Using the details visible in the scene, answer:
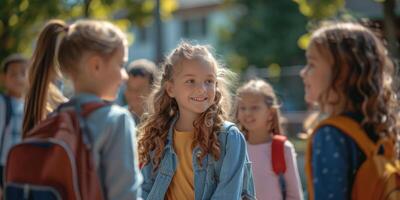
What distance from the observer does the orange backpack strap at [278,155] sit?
4.75 meters

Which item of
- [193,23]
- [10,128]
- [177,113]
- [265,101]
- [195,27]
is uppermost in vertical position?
[177,113]

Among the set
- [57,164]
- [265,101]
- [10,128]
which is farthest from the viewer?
[10,128]

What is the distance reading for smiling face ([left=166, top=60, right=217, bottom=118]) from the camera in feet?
12.5

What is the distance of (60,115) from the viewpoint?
2842mm

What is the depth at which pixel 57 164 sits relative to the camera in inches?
108

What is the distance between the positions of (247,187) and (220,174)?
231 millimetres

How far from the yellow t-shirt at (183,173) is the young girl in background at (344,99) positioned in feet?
2.55

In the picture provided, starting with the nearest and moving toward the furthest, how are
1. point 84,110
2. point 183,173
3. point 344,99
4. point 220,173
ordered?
point 84,110, point 344,99, point 220,173, point 183,173

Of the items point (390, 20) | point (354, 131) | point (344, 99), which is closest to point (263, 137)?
point (344, 99)

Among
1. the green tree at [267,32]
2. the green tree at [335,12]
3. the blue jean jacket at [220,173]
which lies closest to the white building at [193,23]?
the green tree at [267,32]

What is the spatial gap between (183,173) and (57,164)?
1.14 meters

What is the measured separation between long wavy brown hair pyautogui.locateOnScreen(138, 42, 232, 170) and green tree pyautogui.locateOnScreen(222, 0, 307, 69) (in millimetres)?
Answer: 26347

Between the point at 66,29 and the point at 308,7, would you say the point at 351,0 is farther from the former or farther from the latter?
the point at 66,29

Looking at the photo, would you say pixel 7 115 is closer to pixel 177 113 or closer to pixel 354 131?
pixel 177 113
